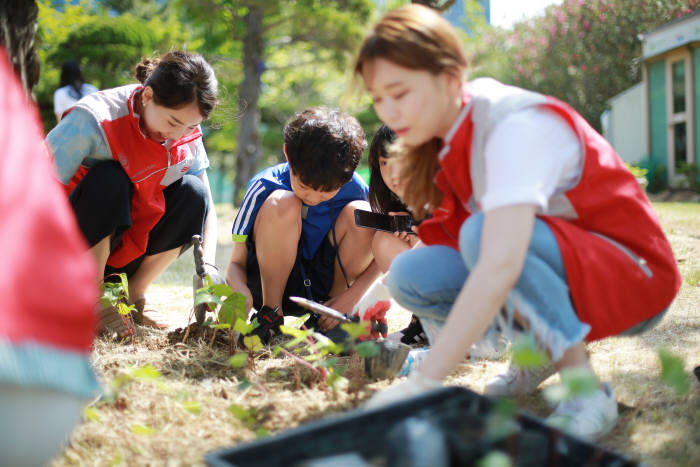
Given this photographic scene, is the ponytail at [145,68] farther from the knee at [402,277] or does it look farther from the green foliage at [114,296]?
the knee at [402,277]

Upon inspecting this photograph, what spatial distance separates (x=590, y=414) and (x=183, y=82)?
1.52 m

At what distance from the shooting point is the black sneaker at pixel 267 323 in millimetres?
1943

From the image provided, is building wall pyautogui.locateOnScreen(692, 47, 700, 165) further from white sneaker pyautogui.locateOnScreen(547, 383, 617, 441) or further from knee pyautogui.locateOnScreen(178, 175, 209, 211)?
white sneaker pyautogui.locateOnScreen(547, 383, 617, 441)

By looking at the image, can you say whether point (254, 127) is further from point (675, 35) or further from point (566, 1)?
point (566, 1)

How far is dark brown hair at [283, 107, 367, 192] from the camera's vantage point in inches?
78.9

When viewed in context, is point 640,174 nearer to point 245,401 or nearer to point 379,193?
point 379,193

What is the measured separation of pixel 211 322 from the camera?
1802 millimetres

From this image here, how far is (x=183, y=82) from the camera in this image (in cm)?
192

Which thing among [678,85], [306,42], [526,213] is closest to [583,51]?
[678,85]

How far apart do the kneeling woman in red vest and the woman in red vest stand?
917 millimetres

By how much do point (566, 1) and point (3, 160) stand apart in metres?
13.0

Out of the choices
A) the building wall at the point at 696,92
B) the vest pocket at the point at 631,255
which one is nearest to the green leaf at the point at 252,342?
the vest pocket at the point at 631,255

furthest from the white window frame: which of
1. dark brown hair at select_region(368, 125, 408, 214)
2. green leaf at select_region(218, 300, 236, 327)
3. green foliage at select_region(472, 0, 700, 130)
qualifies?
green leaf at select_region(218, 300, 236, 327)

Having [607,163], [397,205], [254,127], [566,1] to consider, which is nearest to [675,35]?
[566,1]
